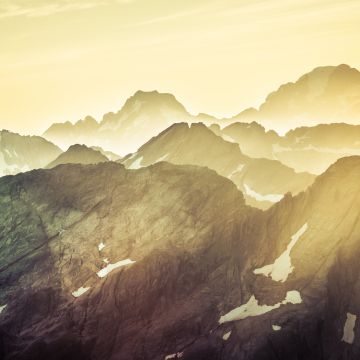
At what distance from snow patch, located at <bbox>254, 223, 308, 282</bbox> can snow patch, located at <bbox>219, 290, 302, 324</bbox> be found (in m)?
7.61

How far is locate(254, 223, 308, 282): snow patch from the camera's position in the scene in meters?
179

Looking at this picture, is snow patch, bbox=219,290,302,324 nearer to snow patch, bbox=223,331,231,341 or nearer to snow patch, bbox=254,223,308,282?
snow patch, bbox=223,331,231,341

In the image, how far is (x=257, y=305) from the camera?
568 ft

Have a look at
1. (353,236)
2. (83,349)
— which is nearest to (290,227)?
(353,236)

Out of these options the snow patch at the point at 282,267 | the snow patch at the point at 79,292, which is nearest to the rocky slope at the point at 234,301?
the snow patch at the point at 282,267

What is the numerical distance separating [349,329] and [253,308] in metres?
25.0

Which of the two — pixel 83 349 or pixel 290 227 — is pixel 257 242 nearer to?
pixel 290 227

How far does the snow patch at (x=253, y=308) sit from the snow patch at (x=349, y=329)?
12.3 meters

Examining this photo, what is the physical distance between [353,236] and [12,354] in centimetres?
→ 9560

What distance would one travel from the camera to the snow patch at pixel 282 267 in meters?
179

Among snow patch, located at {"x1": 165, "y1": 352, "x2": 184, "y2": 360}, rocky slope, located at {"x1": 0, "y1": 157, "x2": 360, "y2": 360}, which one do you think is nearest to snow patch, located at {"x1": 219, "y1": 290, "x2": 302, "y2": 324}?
rocky slope, located at {"x1": 0, "y1": 157, "x2": 360, "y2": 360}

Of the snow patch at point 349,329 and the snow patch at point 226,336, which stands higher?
the snow patch at point 226,336

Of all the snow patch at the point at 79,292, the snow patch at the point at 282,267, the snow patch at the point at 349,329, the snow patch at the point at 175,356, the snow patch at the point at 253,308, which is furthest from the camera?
the snow patch at the point at 79,292

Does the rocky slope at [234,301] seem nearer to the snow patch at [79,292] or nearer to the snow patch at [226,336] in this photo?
the snow patch at [226,336]
